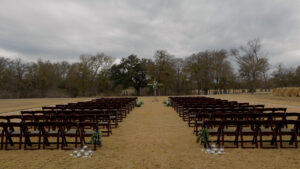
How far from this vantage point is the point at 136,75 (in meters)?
52.1

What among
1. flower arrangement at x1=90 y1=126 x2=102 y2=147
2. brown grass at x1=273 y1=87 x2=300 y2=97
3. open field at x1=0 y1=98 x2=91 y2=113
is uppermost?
brown grass at x1=273 y1=87 x2=300 y2=97

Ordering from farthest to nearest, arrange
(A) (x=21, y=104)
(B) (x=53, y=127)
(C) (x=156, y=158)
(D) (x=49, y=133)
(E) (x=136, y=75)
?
(E) (x=136, y=75)
(A) (x=21, y=104)
(B) (x=53, y=127)
(D) (x=49, y=133)
(C) (x=156, y=158)

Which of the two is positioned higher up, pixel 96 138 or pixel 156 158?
pixel 96 138

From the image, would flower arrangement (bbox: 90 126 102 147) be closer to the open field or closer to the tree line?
the open field

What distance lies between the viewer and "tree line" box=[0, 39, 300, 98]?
51.3 m

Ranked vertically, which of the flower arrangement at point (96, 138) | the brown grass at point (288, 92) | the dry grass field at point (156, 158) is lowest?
the dry grass field at point (156, 158)

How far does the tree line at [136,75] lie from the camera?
51281 mm

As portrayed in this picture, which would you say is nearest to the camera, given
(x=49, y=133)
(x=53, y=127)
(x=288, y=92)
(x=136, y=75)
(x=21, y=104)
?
(x=49, y=133)

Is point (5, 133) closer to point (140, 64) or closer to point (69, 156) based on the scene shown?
point (69, 156)

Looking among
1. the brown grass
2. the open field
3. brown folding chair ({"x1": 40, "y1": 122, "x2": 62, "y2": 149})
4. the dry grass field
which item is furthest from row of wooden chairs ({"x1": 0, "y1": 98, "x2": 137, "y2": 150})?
the brown grass

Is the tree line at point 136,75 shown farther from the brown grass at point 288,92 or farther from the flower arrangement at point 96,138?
the flower arrangement at point 96,138

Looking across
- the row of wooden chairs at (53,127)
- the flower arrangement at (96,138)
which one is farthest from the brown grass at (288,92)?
the flower arrangement at (96,138)

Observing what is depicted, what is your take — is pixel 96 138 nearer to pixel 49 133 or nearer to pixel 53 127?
pixel 49 133

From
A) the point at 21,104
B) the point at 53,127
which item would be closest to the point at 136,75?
the point at 21,104
